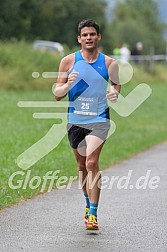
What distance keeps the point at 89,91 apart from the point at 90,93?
0.08 feet

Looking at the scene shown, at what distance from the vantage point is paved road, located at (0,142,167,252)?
8.39m

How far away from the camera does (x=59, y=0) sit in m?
64.6

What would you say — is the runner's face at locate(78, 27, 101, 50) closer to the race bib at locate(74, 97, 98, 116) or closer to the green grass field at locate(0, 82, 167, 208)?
the race bib at locate(74, 97, 98, 116)

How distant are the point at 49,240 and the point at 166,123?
18349 mm

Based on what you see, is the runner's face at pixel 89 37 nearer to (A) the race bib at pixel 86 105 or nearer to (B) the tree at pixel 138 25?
(A) the race bib at pixel 86 105

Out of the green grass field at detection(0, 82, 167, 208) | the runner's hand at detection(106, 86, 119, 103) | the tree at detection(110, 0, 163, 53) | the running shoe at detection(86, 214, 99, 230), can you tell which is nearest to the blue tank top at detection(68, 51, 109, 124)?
the runner's hand at detection(106, 86, 119, 103)

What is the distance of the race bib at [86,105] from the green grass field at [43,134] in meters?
2.05

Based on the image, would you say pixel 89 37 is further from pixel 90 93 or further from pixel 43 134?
pixel 43 134

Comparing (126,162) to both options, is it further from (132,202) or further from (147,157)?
(132,202)

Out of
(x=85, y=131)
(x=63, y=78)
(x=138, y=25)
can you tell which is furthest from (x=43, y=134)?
(x=138, y=25)

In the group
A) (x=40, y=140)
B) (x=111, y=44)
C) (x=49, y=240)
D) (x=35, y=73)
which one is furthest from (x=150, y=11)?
(x=49, y=240)

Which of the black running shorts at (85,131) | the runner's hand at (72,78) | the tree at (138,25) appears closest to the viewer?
the runner's hand at (72,78)

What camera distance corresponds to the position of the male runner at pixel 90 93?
9.07 meters

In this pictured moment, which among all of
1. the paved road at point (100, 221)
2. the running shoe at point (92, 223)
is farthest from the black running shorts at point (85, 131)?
the paved road at point (100, 221)
